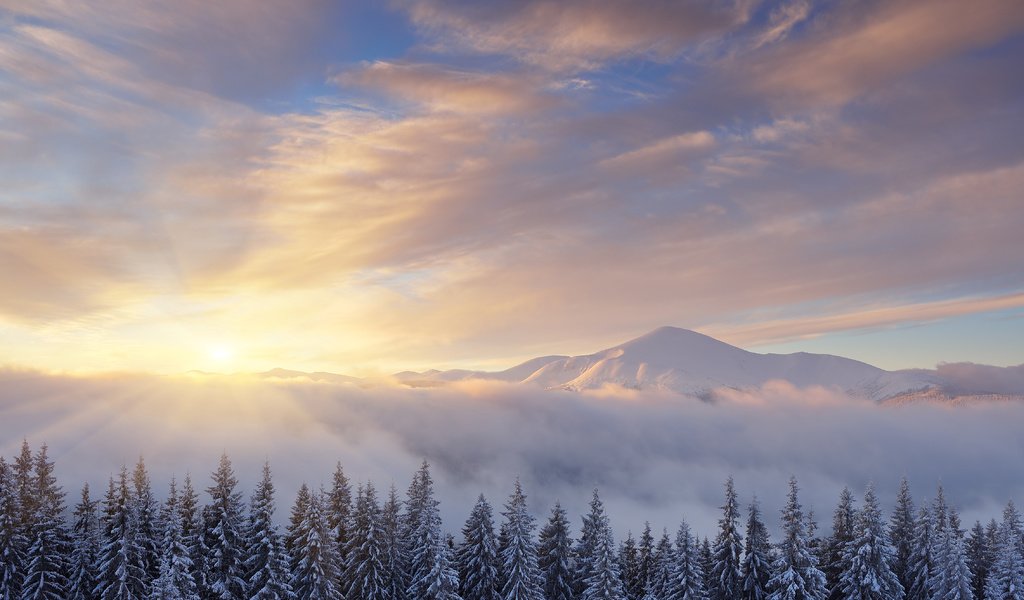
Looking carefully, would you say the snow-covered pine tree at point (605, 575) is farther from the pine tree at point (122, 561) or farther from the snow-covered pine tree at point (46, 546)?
the snow-covered pine tree at point (46, 546)

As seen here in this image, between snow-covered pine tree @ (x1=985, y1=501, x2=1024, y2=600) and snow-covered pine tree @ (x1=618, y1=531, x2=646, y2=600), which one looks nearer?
snow-covered pine tree @ (x1=985, y1=501, x2=1024, y2=600)

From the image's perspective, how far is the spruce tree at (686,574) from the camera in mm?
57750

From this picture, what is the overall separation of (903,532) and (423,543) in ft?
169

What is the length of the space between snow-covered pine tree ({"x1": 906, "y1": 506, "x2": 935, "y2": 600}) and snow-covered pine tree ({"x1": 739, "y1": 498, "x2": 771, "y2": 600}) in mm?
17561

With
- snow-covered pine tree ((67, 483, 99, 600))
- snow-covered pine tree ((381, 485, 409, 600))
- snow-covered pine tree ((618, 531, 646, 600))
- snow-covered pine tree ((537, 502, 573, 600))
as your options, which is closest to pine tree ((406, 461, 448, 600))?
snow-covered pine tree ((381, 485, 409, 600))

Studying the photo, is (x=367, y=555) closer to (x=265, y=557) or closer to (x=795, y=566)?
→ (x=265, y=557)

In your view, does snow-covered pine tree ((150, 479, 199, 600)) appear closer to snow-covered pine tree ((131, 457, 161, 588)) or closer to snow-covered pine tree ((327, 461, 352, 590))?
snow-covered pine tree ((131, 457, 161, 588))

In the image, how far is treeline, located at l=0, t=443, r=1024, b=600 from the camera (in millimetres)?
53812

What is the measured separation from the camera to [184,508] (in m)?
56.4

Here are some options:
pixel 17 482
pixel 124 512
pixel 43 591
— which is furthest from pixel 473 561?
pixel 17 482

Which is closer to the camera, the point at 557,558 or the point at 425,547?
the point at 425,547

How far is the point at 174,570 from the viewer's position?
49438 millimetres

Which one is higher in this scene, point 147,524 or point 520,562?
point 147,524

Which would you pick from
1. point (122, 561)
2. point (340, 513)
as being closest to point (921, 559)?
point (340, 513)
